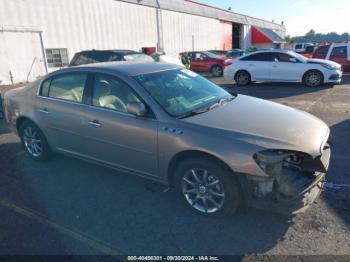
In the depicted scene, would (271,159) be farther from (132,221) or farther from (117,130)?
(117,130)

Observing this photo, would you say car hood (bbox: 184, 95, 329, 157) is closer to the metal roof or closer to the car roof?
the car roof

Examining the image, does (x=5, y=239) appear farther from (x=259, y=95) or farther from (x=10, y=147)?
(x=259, y=95)

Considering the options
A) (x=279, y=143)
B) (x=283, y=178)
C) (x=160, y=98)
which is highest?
(x=160, y=98)

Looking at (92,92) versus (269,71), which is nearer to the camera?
(92,92)

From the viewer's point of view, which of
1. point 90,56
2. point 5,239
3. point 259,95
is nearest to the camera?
point 5,239

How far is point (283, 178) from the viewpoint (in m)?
2.82

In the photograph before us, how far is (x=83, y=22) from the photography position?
689 inches

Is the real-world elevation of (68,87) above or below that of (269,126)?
above

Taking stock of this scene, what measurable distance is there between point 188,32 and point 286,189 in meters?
27.2

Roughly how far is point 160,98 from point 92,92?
3.30 ft

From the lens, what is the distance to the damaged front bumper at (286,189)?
2.80 metres

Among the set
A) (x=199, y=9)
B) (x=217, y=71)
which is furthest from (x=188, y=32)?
(x=217, y=71)

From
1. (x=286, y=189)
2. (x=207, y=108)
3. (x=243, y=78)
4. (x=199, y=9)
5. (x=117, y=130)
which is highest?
(x=199, y=9)

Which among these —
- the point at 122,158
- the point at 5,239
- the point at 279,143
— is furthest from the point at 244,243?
the point at 5,239
